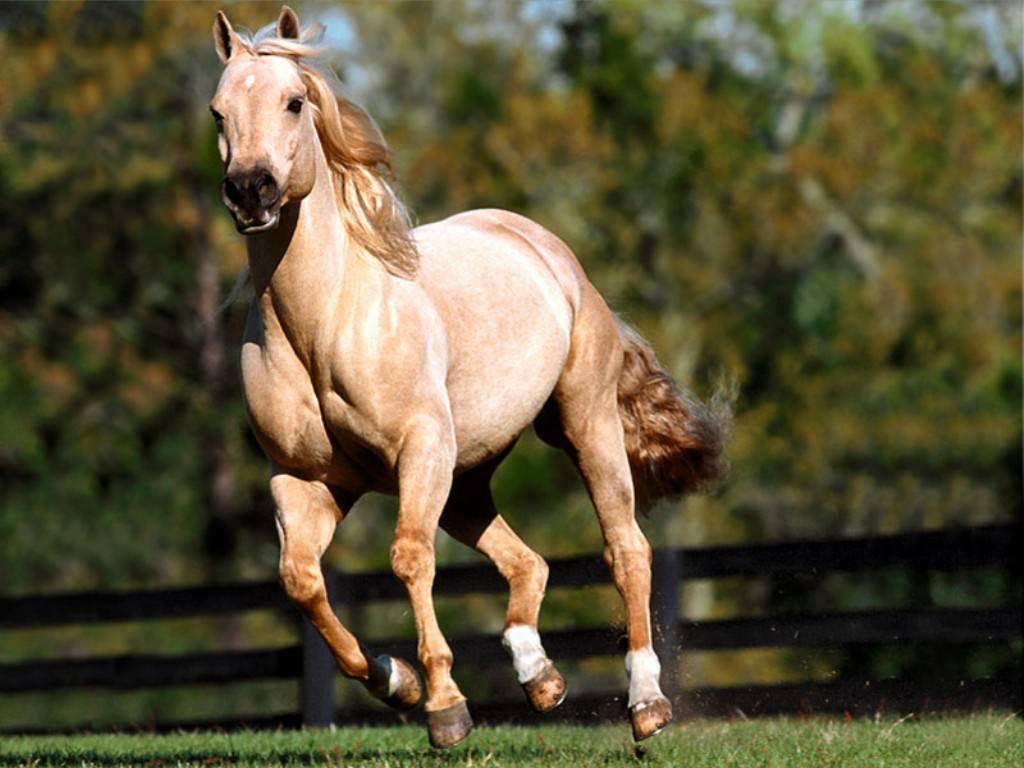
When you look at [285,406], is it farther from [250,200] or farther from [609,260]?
[609,260]

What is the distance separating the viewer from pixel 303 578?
19.9ft

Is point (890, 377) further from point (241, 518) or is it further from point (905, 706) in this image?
point (905, 706)

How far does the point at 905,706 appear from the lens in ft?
30.4

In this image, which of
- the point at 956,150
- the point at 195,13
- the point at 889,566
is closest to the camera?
the point at 889,566

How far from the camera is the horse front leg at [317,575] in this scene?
607 centimetres

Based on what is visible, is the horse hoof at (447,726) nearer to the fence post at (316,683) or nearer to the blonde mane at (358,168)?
the blonde mane at (358,168)

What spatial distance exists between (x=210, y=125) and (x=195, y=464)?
4.72 m

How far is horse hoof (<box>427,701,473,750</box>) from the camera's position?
5797mm

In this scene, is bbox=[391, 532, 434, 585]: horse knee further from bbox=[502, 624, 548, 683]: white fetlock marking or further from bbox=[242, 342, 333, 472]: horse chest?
bbox=[502, 624, 548, 683]: white fetlock marking

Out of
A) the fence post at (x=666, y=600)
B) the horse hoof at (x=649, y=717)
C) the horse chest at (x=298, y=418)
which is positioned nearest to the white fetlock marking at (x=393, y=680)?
the horse chest at (x=298, y=418)

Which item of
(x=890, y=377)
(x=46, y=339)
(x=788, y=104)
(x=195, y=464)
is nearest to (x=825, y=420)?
(x=890, y=377)

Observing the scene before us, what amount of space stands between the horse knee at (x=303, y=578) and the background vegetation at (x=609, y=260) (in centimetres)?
Answer: 1500

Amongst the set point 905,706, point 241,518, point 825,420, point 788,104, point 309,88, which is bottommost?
point 241,518

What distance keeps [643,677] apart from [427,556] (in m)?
1.17
